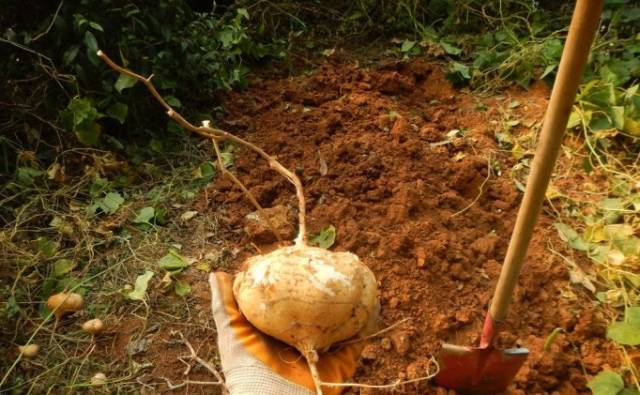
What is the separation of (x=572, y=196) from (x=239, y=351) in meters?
1.63

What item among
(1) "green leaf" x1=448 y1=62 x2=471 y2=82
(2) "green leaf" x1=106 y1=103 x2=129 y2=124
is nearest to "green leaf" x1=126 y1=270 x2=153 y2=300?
(2) "green leaf" x1=106 y1=103 x2=129 y2=124

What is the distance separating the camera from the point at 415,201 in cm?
213

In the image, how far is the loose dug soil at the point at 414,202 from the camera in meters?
1.72

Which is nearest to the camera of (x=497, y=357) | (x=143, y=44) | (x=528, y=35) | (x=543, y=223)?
(x=497, y=357)

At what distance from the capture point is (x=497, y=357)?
1559 mm

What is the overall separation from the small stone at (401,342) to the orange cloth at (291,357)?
11cm

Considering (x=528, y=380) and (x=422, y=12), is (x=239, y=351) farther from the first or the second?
(x=422, y=12)

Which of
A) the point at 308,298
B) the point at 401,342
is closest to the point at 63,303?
the point at 308,298

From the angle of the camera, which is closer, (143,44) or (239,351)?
(239,351)

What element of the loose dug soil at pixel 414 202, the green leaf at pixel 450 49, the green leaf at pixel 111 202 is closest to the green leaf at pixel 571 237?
the loose dug soil at pixel 414 202

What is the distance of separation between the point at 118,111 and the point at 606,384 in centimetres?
223

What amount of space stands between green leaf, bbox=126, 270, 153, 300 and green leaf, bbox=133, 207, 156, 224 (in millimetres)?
286

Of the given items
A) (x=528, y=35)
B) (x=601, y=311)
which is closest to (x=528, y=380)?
(x=601, y=311)

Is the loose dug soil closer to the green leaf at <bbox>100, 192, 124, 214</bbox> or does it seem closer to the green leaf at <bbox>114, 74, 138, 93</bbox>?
the green leaf at <bbox>100, 192, 124, 214</bbox>
